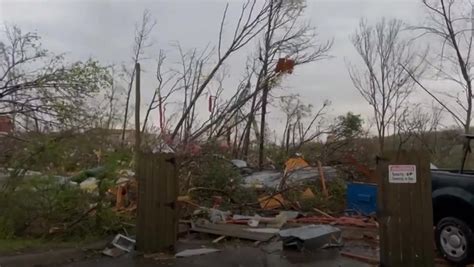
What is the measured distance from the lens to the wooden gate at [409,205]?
6.70 metres

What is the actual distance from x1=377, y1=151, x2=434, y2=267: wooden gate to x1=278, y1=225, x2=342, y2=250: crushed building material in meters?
1.97

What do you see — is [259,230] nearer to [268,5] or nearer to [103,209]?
[103,209]

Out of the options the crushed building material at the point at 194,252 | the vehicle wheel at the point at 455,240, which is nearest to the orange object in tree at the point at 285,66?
the crushed building material at the point at 194,252

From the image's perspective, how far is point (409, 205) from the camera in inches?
264

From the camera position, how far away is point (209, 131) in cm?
2042

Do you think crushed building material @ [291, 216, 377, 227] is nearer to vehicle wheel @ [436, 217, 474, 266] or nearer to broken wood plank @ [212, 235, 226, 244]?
broken wood plank @ [212, 235, 226, 244]

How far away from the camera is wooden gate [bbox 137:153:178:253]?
26.7 feet

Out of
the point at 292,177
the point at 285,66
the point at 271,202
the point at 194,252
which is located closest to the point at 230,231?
the point at 194,252

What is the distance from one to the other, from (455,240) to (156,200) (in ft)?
14.4

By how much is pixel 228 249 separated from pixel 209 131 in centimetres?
1180

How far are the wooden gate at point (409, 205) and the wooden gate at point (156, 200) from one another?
3.22 meters

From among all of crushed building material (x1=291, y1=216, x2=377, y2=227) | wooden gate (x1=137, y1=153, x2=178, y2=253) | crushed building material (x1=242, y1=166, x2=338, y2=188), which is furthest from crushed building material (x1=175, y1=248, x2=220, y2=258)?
crushed building material (x1=242, y1=166, x2=338, y2=188)

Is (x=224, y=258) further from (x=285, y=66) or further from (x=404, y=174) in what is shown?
(x=285, y=66)

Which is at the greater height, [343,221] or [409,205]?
[409,205]
